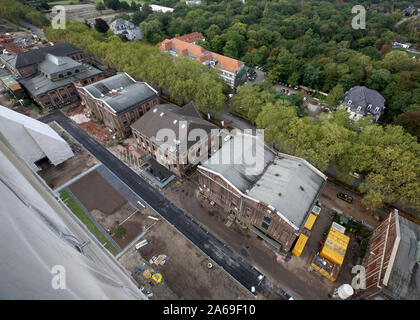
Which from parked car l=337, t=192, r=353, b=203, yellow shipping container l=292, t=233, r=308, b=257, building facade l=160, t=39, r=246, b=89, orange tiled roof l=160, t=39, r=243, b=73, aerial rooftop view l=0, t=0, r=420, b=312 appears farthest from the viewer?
Result: orange tiled roof l=160, t=39, r=243, b=73

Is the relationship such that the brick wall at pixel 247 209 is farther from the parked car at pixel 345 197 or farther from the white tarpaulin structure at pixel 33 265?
the white tarpaulin structure at pixel 33 265

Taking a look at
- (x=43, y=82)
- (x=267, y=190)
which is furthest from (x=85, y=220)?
(x=43, y=82)

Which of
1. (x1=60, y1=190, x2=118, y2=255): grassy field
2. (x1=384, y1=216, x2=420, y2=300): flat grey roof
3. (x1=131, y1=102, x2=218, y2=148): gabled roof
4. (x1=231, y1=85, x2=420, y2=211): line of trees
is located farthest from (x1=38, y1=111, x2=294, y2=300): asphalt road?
(x1=231, y1=85, x2=420, y2=211): line of trees

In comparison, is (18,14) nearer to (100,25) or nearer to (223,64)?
(100,25)

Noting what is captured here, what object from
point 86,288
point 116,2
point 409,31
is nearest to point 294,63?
point 86,288

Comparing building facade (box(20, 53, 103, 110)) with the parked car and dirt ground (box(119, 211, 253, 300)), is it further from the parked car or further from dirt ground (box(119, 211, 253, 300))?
the parked car

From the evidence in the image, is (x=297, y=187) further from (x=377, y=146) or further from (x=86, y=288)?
(x=86, y=288)
